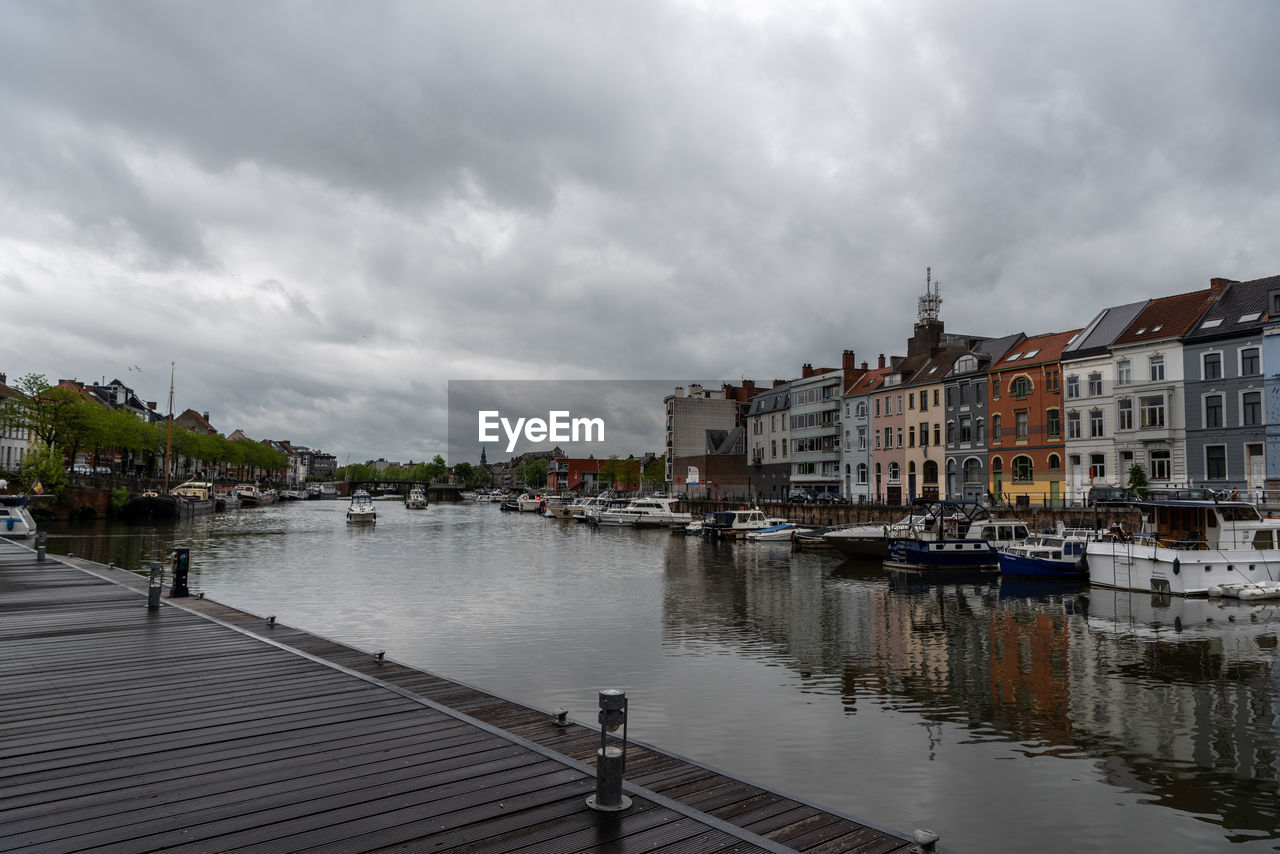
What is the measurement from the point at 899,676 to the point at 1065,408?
4830 centimetres

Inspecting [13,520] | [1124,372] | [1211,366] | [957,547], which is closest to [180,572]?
[957,547]

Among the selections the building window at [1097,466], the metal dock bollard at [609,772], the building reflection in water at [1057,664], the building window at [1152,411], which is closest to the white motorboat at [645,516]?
the building window at [1097,466]

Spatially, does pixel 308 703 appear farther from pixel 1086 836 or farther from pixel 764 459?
pixel 764 459

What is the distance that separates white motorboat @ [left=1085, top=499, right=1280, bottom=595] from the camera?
3212 cm

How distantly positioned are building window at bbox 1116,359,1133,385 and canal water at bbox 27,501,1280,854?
2503cm

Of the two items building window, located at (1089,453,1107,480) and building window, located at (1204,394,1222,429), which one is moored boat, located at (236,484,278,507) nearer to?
building window, located at (1089,453,1107,480)

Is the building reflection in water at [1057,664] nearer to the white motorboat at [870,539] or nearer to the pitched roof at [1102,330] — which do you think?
the white motorboat at [870,539]

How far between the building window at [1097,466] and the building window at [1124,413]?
2.63 metres

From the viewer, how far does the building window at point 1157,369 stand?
52469 millimetres

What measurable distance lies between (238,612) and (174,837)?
576 inches

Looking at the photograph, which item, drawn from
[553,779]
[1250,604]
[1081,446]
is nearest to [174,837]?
[553,779]

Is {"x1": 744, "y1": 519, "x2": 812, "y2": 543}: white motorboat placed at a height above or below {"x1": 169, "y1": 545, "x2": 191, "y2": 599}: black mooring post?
below

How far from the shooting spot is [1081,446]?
189ft

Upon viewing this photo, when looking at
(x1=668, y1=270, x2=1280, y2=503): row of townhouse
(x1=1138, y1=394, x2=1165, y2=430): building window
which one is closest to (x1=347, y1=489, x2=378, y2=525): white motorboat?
(x1=668, y1=270, x2=1280, y2=503): row of townhouse
